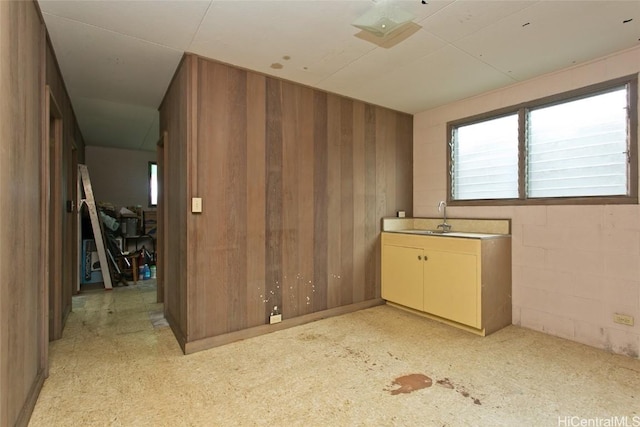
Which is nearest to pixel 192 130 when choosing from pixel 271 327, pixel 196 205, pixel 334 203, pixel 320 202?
pixel 196 205

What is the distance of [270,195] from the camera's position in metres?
3.04

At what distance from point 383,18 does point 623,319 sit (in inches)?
119

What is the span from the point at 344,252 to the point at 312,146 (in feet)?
4.14

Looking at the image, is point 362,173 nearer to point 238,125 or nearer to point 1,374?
point 238,125

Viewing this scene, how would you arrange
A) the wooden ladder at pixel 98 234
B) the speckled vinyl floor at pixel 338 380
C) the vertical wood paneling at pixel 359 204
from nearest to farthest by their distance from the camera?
1. the speckled vinyl floor at pixel 338 380
2. the vertical wood paneling at pixel 359 204
3. the wooden ladder at pixel 98 234

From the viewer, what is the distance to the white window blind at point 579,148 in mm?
2645

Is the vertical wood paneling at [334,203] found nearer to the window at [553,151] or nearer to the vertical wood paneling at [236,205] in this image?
the vertical wood paneling at [236,205]

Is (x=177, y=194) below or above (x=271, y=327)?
above

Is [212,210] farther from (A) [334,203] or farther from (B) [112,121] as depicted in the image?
(B) [112,121]

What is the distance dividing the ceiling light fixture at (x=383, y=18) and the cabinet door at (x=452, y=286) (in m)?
2.11

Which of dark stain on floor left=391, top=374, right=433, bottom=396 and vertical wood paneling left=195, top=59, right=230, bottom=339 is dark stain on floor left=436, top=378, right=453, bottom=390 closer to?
dark stain on floor left=391, top=374, right=433, bottom=396

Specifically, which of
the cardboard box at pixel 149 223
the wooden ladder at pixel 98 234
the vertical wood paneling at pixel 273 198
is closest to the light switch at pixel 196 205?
the vertical wood paneling at pixel 273 198

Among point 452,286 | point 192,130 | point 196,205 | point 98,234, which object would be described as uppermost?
point 192,130

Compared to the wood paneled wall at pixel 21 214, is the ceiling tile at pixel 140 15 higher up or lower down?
higher up
